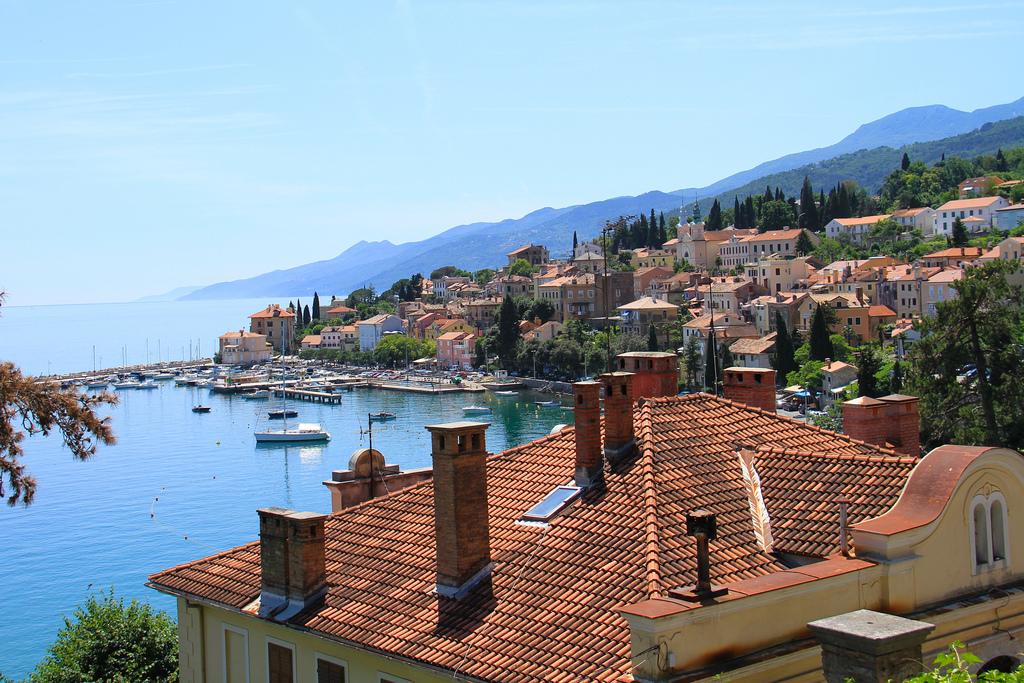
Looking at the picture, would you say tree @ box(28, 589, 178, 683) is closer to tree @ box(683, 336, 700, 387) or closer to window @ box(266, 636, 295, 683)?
window @ box(266, 636, 295, 683)

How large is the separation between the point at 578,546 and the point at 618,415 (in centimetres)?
151

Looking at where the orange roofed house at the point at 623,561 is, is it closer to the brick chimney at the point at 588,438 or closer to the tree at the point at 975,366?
the brick chimney at the point at 588,438

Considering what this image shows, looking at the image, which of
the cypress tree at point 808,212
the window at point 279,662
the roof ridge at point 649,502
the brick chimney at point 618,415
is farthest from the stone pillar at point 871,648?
the cypress tree at point 808,212

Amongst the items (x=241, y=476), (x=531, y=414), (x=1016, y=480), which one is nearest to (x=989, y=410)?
(x=1016, y=480)

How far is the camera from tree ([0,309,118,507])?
8711mm

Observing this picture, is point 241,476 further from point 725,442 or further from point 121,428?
point 725,442

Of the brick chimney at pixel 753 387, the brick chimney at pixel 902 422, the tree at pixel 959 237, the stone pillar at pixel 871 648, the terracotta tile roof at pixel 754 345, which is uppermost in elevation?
the tree at pixel 959 237

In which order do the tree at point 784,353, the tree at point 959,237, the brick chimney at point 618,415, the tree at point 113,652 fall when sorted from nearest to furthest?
the brick chimney at point 618,415, the tree at point 113,652, the tree at point 784,353, the tree at point 959,237

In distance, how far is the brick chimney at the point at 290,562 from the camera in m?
7.52

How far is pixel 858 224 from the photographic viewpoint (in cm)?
10425

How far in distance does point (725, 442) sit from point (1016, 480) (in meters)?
2.54

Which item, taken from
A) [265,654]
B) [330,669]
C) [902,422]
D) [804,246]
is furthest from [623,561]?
[804,246]

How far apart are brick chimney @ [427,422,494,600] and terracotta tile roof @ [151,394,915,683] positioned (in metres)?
0.16

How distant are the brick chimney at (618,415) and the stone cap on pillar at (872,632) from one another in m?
3.46
